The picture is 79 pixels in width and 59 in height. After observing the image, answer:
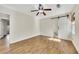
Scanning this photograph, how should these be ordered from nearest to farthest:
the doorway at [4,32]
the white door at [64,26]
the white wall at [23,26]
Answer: the doorway at [4,32], the white door at [64,26], the white wall at [23,26]

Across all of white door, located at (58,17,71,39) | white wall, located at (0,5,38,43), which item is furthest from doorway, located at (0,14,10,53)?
white door, located at (58,17,71,39)

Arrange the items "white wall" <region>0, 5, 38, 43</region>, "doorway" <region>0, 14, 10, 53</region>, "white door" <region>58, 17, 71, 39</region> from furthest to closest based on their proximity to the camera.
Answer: "white wall" <region>0, 5, 38, 43</region> → "white door" <region>58, 17, 71, 39</region> → "doorway" <region>0, 14, 10, 53</region>

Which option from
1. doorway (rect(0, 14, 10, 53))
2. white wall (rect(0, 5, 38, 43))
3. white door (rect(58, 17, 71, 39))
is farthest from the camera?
white wall (rect(0, 5, 38, 43))

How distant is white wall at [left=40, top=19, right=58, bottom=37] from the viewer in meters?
2.85

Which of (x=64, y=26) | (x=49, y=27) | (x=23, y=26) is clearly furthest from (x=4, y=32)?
(x=64, y=26)

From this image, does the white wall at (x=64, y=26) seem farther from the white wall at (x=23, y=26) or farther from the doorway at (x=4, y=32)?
the doorway at (x=4, y=32)

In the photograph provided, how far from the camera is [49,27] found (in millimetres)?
2955

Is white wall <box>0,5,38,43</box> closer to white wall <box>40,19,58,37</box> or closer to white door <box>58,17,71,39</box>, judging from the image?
white wall <box>40,19,58,37</box>

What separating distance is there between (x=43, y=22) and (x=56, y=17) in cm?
40

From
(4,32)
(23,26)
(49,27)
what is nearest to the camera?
(4,32)

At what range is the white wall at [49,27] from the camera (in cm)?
285

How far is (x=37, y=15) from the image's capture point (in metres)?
2.96

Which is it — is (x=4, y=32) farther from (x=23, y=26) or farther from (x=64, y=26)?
(x=64, y=26)

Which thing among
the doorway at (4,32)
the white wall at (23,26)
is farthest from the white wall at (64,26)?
the doorway at (4,32)
